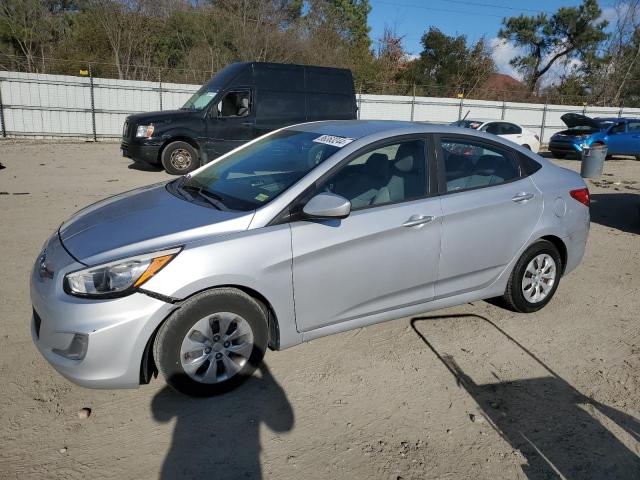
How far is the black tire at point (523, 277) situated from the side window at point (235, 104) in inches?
326

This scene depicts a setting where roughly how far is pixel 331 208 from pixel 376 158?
2.57ft

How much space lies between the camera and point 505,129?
16875mm

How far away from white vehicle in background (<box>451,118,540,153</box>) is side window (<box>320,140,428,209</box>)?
43.2ft

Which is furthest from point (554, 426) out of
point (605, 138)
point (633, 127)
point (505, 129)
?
point (633, 127)

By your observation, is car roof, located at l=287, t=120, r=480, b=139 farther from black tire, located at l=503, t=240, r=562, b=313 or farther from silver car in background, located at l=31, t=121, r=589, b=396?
black tire, located at l=503, t=240, r=562, b=313

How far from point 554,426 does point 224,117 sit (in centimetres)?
972

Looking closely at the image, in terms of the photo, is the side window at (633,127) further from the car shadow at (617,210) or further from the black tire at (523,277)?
the black tire at (523,277)

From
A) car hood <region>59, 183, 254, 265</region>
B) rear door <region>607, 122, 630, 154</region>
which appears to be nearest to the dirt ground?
car hood <region>59, 183, 254, 265</region>

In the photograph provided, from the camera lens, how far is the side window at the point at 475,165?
12.9 ft

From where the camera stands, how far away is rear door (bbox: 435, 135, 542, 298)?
3.85m

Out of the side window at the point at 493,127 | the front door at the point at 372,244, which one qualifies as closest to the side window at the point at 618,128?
the side window at the point at 493,127

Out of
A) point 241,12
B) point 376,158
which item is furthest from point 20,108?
point 376,158

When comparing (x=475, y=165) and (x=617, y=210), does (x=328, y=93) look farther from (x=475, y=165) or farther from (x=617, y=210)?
(x=475, y=165)

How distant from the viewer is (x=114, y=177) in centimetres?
1103
